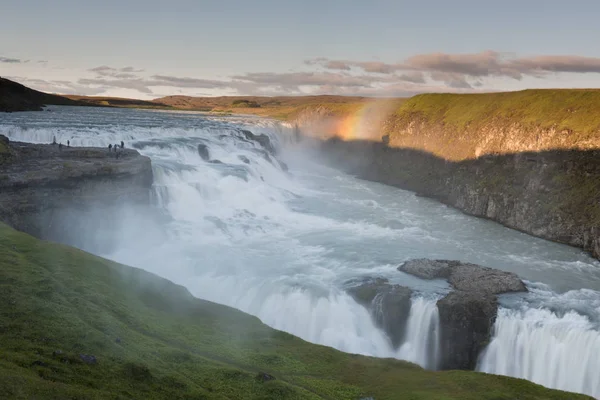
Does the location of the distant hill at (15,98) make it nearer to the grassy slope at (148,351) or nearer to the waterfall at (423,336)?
the grassy slope at (148,351)

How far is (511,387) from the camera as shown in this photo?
19141mm

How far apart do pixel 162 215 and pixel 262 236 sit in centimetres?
901

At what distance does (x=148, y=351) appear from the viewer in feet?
57.4

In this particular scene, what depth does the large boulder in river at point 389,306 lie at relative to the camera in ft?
95.2

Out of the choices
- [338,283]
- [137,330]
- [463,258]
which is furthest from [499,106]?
[137,330]

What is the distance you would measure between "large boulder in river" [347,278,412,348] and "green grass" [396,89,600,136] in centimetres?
3226

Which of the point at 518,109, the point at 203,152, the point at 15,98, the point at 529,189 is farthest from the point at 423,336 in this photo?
the point at 15,98

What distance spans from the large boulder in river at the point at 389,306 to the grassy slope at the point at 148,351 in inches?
273

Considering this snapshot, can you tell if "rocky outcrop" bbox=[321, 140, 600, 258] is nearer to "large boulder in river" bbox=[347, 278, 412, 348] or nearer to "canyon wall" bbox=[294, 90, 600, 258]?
"canyon wall" bbox=[294, 90, 600, 258]

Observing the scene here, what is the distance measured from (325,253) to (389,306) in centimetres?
1065

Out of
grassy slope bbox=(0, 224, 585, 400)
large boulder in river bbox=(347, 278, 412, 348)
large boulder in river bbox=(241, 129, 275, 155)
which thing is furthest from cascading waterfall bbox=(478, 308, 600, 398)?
large boulder in river bbox=(241, 129, 275, 155)

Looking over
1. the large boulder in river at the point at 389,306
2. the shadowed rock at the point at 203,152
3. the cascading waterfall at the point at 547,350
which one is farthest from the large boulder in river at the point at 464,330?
the shadowed rock at the point at 203,152

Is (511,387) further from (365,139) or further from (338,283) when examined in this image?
(365,139)

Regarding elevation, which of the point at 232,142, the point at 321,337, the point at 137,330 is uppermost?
the point at 232,142
